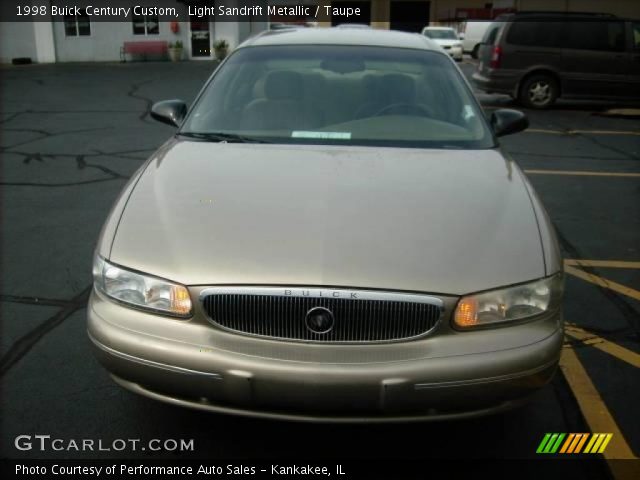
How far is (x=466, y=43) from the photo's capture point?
30.6m

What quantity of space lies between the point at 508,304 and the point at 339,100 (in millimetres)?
1856

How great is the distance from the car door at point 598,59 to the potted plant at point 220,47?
1630 centimetres

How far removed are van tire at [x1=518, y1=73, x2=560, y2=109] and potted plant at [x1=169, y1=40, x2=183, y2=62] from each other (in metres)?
17.0

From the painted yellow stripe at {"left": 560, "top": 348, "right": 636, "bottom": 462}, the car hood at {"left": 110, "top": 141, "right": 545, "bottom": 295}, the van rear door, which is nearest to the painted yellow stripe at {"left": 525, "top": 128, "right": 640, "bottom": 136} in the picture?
the van rear door

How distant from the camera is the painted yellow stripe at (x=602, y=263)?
196 inches

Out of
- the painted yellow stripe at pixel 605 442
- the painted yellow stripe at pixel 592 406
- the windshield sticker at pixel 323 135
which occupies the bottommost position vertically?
the painted yellow stripe at pixel 592 406

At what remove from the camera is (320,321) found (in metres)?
2.37

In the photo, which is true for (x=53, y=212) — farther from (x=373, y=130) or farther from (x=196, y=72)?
(x=196, y=72)

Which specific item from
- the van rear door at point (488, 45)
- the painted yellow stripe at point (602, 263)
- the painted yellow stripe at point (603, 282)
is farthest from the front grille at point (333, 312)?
the van rear door at point (488, 45)

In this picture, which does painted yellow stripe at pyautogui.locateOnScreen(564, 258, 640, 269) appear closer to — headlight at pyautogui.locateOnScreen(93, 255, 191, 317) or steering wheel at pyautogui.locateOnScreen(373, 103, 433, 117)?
steering wheel at pyautogui.locateOnScreen(373, 103, 433, 117)

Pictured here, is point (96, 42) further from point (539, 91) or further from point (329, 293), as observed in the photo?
point (329, 293)

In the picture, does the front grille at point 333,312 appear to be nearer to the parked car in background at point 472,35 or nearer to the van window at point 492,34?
the van window at point 492,34

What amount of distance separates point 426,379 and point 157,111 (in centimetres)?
281

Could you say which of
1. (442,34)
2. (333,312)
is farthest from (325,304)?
(442,34)
